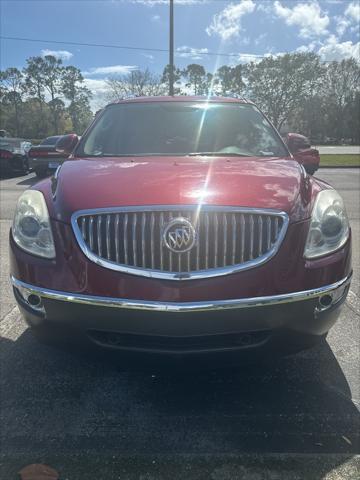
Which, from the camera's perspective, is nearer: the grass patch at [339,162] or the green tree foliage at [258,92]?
the grass patch at [339,162]

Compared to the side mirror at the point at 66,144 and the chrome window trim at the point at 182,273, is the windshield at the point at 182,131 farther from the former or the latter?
the chrome window trim at the point at 182,273

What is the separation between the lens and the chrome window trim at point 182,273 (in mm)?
2014

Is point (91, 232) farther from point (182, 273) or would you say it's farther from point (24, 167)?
point (24, 167)

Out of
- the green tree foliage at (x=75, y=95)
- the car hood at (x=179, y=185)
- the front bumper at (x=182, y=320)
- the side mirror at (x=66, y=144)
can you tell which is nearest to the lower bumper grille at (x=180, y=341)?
the front bumper at (x=182, y=320)

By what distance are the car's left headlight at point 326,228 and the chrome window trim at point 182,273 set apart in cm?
18

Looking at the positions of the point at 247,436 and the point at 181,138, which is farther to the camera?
the point at 181,138

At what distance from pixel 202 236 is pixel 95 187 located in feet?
2.21

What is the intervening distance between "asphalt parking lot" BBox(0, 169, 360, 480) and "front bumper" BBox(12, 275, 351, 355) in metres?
0.27

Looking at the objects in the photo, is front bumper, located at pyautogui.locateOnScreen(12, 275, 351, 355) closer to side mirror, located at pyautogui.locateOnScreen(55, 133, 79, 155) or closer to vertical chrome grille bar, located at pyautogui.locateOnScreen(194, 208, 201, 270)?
vertical chrome grille bar, located at pyautogui.locateOnScreen(194, 208, 201, 270)

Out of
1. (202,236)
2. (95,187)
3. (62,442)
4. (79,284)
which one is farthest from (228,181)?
(62,442)

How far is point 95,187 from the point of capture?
2.29 m

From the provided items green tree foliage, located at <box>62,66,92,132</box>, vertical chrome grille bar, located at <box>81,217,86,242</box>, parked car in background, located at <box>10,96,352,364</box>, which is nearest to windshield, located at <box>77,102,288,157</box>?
Answer: parked car in background, located at <box>10,96,352,364</box>

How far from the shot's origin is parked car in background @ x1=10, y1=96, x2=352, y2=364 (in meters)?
2.00

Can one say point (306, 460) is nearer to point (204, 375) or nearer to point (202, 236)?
point (204, 375)
